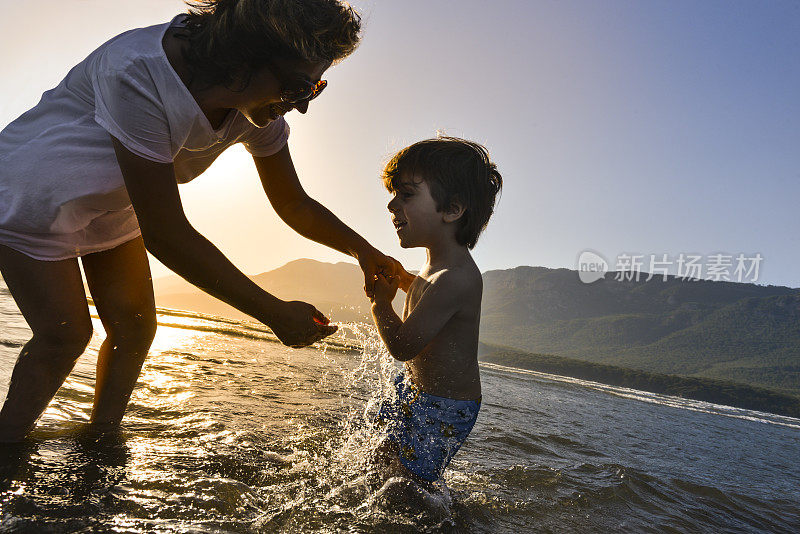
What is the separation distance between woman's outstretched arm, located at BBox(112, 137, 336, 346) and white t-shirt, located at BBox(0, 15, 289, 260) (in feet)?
0.25

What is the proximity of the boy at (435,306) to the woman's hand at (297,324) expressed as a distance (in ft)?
2.22

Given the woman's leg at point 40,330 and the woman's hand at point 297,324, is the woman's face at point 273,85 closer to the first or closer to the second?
the woman's hand at point 297,324

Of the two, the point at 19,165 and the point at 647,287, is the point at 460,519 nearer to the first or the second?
the point at 19,165

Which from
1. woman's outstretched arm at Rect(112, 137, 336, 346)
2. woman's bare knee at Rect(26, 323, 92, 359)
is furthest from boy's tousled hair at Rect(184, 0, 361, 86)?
woman's bare knee at Rect(26, 323, 92, 359)

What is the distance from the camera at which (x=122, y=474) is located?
203 cm

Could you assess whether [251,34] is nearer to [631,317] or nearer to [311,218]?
[311,218]

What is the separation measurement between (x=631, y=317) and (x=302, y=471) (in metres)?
146

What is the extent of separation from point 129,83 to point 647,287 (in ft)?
604

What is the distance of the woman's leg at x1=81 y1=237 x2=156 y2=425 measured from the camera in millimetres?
2367

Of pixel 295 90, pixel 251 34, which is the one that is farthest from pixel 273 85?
pixel 251 34

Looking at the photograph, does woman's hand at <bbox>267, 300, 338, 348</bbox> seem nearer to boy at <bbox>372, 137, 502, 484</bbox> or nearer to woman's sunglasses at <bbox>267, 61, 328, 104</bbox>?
boy at <bbox>372, 137, 502, 484</bbox>

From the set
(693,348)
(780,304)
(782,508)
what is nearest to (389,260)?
(782,508)

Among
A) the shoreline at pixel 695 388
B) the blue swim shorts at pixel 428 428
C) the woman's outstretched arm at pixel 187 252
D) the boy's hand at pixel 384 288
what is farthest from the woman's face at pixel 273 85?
the shoreline at pixel 695 388

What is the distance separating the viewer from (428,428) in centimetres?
266
